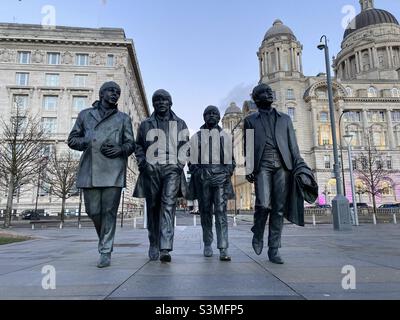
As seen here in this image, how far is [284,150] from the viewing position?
5340 mm

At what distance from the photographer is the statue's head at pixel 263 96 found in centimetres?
564

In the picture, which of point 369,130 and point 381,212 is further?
point 369,130

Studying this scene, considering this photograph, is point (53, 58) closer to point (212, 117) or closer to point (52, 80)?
point (52, 80)

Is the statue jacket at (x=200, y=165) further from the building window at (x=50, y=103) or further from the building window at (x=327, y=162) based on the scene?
the building window at (x=327, y=162)

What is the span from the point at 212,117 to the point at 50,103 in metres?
53.1

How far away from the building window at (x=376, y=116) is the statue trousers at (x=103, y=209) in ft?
278

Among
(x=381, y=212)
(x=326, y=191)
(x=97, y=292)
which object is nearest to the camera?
(x=97, y=292)

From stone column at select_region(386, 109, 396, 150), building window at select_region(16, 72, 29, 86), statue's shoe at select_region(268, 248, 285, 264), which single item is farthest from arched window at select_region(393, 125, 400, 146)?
statue's shoe at select_region(268, 248, 285, 264)

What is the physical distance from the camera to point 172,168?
17.8 feet

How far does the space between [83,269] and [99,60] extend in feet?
177

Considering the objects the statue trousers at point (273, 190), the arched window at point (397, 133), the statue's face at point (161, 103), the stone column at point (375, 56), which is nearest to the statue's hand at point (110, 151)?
the statue's face at point (161, 103)

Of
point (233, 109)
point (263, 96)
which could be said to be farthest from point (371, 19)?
point (263, 96)

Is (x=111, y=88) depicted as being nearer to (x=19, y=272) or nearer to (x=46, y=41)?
(x=19, y=272)
